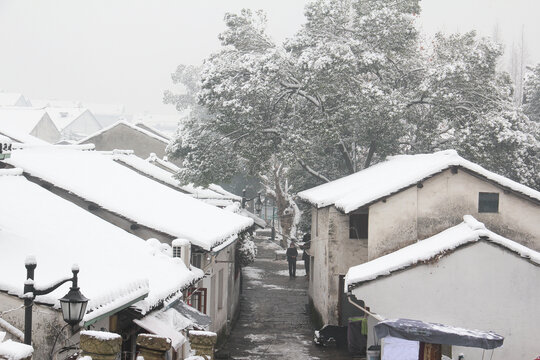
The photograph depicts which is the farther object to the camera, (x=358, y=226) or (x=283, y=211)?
(x=283, y=211)

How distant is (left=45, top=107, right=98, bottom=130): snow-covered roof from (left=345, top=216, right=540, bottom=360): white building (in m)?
93.7

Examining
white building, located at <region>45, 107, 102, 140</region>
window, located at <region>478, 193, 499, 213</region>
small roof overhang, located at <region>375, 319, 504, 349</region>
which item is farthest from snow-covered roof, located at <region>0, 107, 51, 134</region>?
small roof overhang, located at <region>375, 319, 504, 349</region>

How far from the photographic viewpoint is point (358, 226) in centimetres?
2566

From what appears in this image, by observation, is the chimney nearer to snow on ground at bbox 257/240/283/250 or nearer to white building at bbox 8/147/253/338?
white building at bbox 8/147/253/338

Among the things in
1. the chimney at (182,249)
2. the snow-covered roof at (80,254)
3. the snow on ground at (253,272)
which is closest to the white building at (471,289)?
the chimney at (182,249)

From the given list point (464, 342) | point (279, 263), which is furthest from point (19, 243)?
point (279, 263)

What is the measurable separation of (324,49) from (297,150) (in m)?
4.73

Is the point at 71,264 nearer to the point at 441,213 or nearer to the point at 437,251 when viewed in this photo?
Result: the point at 437,251

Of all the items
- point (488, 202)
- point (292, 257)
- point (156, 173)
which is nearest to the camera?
point (488, 202)

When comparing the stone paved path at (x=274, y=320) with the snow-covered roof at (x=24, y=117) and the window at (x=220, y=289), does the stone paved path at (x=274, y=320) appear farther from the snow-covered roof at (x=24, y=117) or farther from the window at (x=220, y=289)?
the snow-covered roof at (x=24, y=117)

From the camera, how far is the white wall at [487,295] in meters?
19.5

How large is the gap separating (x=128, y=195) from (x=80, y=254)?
25.5ft

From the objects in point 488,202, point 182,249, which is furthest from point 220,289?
point 488,202

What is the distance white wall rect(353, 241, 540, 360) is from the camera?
64.0ft
